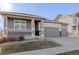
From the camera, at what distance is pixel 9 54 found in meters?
7.90

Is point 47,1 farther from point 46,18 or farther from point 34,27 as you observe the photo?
point 34,27

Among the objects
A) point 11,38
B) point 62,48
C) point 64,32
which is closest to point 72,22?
point 64,32

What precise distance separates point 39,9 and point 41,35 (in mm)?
907

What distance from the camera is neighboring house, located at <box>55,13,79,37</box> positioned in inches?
325

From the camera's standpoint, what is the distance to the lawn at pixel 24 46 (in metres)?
7.99

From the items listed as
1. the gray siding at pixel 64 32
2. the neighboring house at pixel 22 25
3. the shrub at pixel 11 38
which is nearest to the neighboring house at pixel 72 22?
the gray siding at pixel 64 32

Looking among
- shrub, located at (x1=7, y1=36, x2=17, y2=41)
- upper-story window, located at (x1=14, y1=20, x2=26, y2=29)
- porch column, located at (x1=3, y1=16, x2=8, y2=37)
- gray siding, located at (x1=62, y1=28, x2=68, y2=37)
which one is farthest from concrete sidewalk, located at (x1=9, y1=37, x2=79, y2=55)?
upper-story window, located at (x1=14, y1=20, x2=26, y2=29)

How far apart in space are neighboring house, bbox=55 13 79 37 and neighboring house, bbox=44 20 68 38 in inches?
4.9

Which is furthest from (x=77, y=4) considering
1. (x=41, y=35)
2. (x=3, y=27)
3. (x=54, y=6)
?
(x=3, y=27)

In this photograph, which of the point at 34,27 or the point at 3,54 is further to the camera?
the point at 34,27

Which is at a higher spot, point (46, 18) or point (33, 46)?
point (46, 18)

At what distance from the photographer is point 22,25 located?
8703 millimetres

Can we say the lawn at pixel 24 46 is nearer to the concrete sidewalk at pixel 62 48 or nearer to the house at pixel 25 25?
the concrete sidewalk at pixel 62 48
